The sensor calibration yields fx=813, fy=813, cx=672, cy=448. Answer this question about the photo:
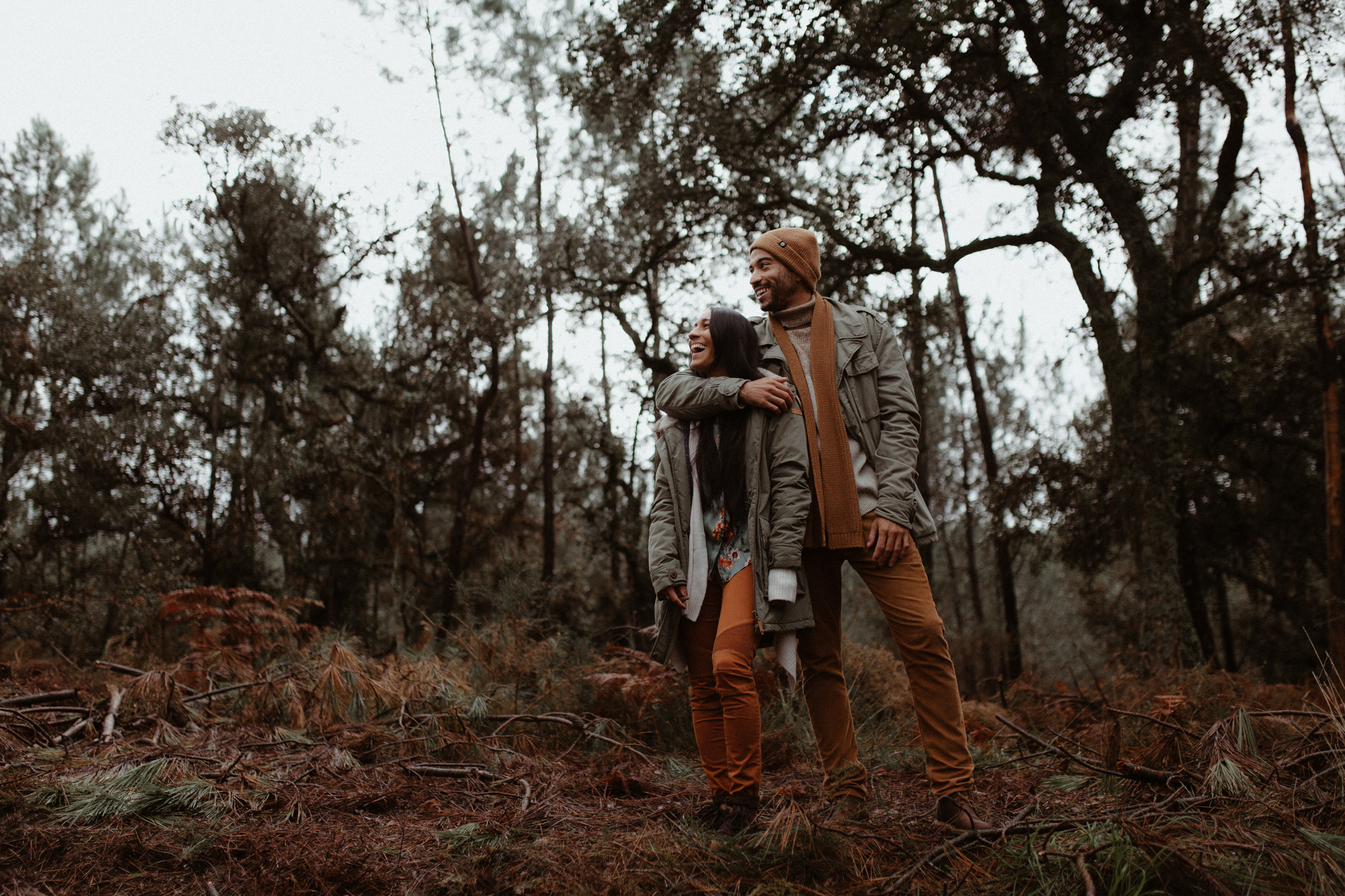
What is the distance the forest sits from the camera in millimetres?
2422

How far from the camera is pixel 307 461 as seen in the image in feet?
47.2

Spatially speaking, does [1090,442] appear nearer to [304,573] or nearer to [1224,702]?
[1224,702]

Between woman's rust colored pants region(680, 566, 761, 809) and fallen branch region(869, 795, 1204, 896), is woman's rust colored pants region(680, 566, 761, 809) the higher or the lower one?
the higher one

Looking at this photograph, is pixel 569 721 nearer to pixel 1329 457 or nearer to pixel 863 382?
pixel 863 382

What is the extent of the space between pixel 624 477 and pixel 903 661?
15698 millimetres

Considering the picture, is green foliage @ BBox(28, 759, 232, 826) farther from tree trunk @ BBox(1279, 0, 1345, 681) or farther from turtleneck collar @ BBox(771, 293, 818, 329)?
tree trunk @ BBox(1279, 0, 1345, 681)

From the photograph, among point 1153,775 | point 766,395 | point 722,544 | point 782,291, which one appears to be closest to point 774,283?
point 782,291

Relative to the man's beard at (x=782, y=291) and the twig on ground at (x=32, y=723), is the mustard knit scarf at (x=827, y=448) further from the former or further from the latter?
the twig on ground at (x=32, y=723)

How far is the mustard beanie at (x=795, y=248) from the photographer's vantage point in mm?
2947

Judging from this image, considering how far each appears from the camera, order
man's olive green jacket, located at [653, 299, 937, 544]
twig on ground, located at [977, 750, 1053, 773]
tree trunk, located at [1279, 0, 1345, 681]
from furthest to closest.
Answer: tree trunk, located at [1279, 0, 1345, 681]
twig on ground, located at [977, 750, 1053, 773]
man's olive green jacket, located at [653, 299, 937, 544]

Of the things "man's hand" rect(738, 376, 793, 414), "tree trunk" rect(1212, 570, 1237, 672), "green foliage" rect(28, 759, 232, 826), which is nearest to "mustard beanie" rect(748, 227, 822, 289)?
"man's hand" rect(738, 376, 793, 414)

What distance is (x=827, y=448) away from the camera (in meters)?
2.76

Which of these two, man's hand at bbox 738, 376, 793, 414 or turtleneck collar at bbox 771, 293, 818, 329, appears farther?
turtleneck collar at bbox 771, 293, 818, 329

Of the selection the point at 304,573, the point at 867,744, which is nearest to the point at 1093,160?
the point at 867,744
